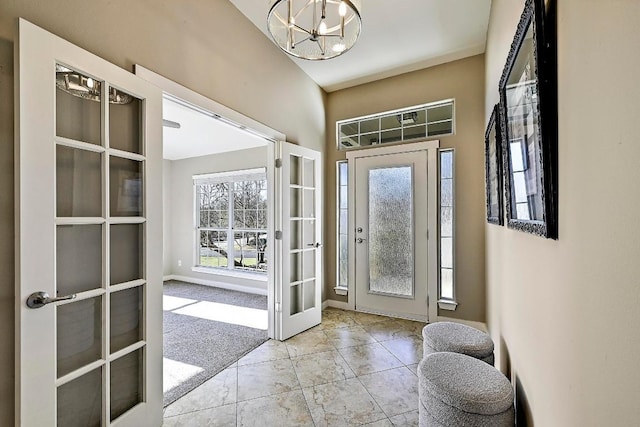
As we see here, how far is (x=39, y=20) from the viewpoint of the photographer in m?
1.32

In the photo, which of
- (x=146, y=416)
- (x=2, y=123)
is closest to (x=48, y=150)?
(x=2, y=123)

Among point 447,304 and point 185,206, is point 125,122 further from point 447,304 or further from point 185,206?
point 185,206

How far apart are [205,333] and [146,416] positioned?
1.58 metres

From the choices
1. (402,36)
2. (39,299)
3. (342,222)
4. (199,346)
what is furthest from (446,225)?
(39,299)

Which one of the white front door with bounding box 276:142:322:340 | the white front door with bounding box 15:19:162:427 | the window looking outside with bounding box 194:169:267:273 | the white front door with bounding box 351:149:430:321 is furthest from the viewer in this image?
the window looking outside with bounding box 194:169:267:273

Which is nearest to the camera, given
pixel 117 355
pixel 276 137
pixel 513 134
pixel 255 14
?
pixel 513 134

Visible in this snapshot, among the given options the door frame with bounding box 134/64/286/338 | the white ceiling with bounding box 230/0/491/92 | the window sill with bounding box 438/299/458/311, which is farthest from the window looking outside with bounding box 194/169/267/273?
the window sill with bounding box 438/299/458/311

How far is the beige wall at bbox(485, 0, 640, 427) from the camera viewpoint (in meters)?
0.53

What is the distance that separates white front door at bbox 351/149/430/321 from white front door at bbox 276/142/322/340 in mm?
637

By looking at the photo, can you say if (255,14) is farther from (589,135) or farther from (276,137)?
(589,135)

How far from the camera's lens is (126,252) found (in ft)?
5.40

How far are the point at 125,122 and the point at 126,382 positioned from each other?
147 cm

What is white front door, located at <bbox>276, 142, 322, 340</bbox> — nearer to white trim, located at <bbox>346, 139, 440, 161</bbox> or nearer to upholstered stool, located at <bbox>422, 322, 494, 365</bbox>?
white trim, located at <bbox>346, 139, 440, 161</bbox>

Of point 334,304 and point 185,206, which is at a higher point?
point 185,206
